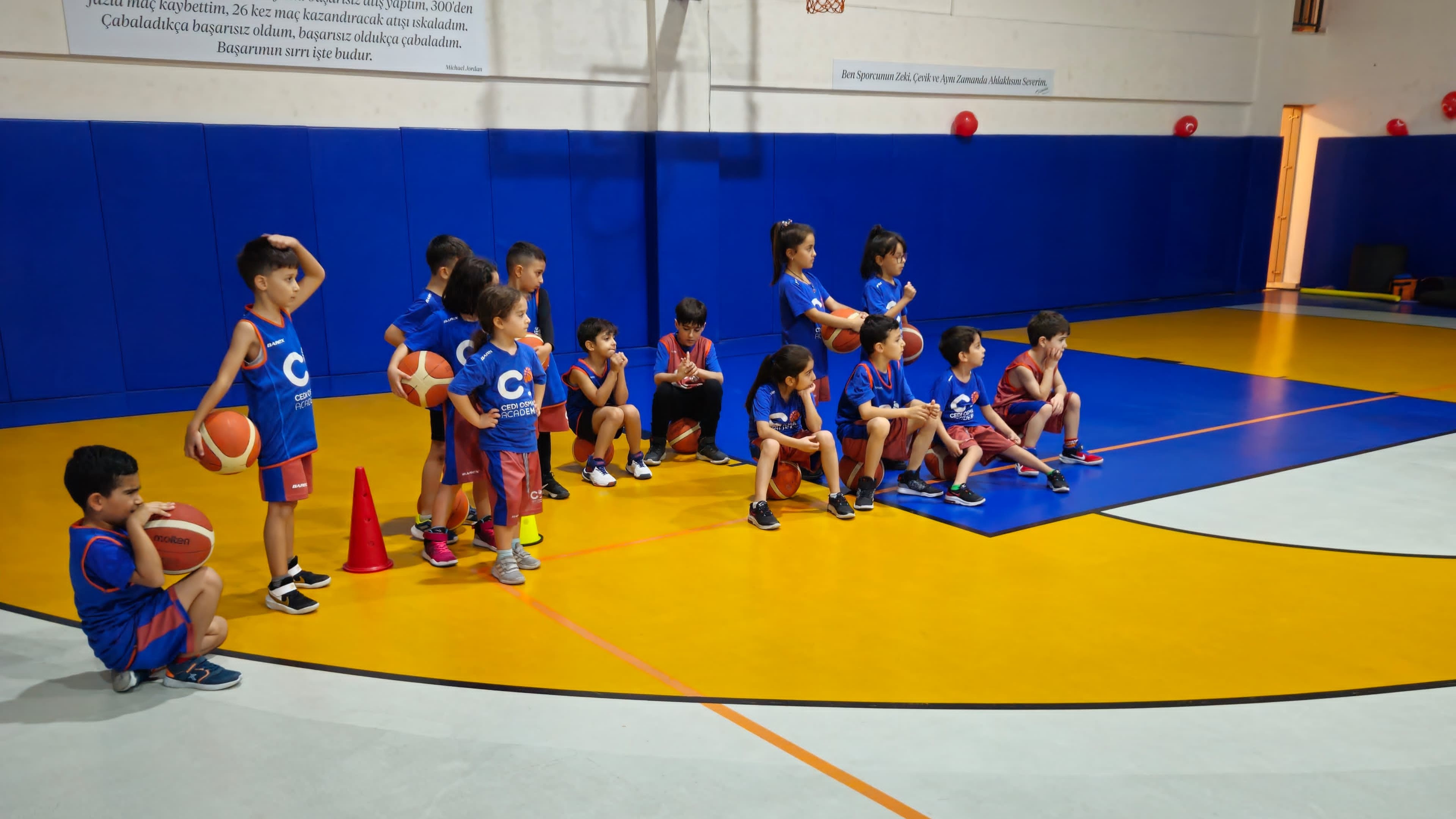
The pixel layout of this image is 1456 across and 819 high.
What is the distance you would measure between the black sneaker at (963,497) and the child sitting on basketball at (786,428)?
1.91ft

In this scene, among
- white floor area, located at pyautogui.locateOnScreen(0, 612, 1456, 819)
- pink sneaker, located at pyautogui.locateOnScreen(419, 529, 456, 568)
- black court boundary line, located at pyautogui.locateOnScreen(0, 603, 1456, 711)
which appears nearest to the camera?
white floor area, located at pyautogui.locateOnScreen(0, 612, 1456, 819)

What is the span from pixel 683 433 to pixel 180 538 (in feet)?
12.1

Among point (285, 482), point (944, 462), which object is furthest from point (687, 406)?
point (285, 482)

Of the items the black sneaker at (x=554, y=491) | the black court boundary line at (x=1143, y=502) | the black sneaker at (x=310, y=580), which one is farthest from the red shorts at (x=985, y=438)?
the black sneaker at (x=310, y=580)

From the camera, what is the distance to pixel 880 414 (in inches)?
224

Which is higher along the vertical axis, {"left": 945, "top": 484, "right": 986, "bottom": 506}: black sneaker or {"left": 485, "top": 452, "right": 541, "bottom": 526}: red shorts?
{"left": 485, "top": 452, "right": 541, "bottom": 526}: red shorts

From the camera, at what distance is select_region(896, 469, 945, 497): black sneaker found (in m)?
5.94

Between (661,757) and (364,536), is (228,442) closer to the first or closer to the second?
(364,536)

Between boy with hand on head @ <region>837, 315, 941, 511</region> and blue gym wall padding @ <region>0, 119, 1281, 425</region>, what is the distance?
4.89 meters

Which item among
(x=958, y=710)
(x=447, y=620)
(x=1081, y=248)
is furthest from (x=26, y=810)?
(x=1081, y=248)

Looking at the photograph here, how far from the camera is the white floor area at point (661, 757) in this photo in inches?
114

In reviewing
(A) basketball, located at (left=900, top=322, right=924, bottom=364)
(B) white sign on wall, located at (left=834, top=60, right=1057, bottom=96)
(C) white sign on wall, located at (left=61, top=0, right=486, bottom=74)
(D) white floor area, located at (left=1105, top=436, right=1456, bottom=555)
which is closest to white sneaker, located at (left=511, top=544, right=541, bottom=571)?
(A) basketball, located at (left=900, top=322, right=924, bottom=364)

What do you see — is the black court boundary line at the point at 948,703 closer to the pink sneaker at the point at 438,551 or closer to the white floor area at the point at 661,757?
the white floor area at the point at 661,757

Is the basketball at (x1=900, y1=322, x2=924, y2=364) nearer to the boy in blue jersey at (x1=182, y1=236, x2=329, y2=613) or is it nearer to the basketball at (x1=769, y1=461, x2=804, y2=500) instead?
the basketball at (x1=769, y1=461, x2=804, y2=500)
